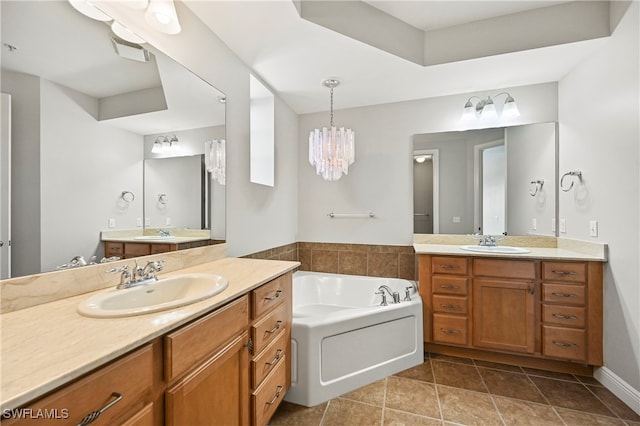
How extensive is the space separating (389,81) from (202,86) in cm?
159

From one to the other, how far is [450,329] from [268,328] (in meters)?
1.63

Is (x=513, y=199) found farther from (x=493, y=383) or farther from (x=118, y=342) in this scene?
(x=118, y=342)

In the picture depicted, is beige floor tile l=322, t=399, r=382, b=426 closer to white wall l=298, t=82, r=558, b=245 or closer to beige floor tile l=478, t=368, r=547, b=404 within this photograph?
beige floor tile l=478, t=368, r=547, b=404

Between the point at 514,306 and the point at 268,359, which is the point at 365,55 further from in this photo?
the point at 514,306

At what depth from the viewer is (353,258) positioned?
3.11 meters

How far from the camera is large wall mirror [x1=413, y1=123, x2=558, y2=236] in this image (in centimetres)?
256

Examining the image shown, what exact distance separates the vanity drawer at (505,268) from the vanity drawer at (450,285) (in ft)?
0.42

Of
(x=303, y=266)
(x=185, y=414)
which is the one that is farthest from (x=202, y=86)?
(x=303, y=266)

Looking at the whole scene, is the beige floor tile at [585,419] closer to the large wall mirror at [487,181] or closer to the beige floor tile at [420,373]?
the beige floor tile at [420,373]

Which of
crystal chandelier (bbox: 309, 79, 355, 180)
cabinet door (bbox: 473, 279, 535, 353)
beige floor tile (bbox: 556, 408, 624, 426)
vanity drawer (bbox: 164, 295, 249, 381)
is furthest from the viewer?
crystal chandelier (bbox: 309, 79, 355, 180)

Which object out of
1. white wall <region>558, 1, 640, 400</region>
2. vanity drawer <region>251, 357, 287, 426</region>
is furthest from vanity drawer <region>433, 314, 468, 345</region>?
vanity drawer <region>251, 357, 287, 426</region>

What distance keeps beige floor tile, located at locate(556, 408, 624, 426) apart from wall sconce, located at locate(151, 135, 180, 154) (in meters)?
2.74

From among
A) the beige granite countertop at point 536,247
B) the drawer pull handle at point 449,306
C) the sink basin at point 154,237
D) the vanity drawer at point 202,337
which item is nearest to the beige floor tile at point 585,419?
the drawer pull handle at point 449,306

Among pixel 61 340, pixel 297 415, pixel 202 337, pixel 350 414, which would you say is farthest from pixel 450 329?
pixel 61 340
